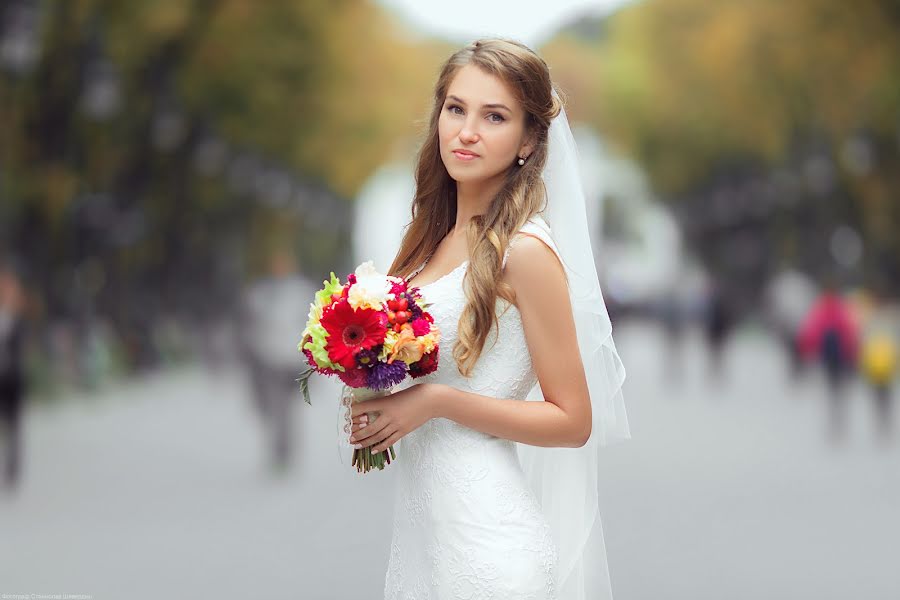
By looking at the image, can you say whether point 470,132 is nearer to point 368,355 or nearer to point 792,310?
point 368,355

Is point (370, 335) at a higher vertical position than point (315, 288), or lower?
lower

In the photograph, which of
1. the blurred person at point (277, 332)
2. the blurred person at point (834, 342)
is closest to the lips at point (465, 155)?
the blurred person at point (277, 332)

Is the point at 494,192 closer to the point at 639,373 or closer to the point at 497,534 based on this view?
the point at 497,534

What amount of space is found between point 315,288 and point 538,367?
3322 centimetres

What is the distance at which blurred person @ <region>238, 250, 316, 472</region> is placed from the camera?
43.9 ft

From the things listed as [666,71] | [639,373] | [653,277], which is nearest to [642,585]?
[639,373]

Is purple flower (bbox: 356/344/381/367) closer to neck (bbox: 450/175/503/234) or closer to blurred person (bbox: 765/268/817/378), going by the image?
neck (bbox: 450/175/503/234)

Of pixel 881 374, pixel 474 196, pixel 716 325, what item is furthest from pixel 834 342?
pixel 474 196

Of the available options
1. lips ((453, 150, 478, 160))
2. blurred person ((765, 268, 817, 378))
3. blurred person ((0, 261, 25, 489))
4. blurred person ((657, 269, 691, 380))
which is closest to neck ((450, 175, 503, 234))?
lips ((453, 150, 478, 160))

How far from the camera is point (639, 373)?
3177 cm

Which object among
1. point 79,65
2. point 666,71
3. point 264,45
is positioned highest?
point 666,71

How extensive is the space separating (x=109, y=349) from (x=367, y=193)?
41934 mm

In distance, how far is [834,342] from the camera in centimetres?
1764

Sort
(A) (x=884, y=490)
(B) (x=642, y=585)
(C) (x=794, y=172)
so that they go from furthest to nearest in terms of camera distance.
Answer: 1. (C) (x=794, y=172)
2. (A) (x=884, y=490)
3. (B) (x=642, y=585)
